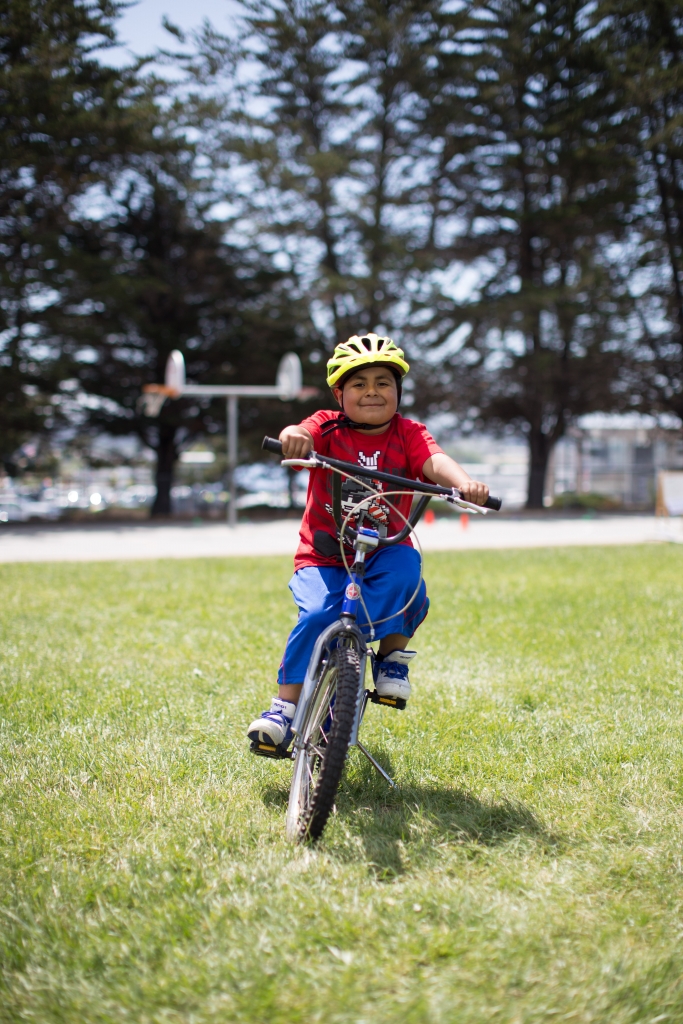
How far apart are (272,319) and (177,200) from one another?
4933 mm

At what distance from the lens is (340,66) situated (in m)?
26.9

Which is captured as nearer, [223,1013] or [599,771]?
[223,1013]

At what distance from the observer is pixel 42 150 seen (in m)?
21.6

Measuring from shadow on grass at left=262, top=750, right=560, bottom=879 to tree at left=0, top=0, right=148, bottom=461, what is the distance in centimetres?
2103

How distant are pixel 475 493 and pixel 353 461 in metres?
0.60

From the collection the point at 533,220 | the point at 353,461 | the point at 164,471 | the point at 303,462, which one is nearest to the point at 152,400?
the point at 164,471

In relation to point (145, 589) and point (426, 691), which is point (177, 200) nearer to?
point (145, 589)

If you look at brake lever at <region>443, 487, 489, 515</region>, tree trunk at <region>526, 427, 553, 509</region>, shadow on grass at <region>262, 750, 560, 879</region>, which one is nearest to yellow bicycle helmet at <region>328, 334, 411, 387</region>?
brake lever at <region>443, 487, 489, 515</region>

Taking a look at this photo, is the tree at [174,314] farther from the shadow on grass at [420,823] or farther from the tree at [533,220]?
the shadow on grass at [420,823]

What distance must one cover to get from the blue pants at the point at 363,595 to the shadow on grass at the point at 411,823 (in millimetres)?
540

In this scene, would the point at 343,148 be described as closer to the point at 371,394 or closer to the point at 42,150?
the point at 42,150

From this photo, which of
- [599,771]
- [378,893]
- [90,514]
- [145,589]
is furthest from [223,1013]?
[90,514]

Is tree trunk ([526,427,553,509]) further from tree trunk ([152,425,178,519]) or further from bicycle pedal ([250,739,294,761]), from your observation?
bicycle pedal ([250,739,294,761])

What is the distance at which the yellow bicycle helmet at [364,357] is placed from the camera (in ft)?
10.2
